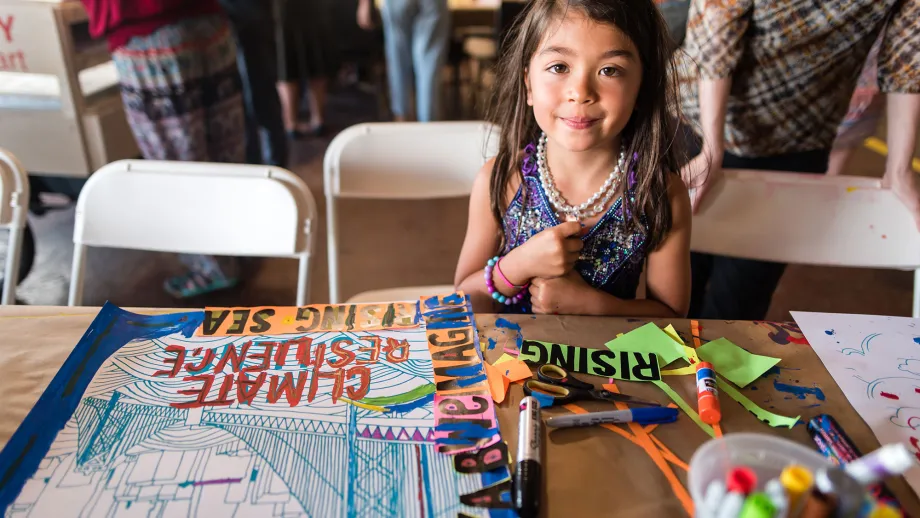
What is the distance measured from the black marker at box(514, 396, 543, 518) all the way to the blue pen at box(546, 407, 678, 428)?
0.9 inches

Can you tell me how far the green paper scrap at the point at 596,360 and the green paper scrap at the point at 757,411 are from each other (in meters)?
0.07

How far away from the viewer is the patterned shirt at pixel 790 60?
3.21ft

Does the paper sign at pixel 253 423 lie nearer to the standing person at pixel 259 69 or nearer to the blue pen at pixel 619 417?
the blue pen at pixel 619 417

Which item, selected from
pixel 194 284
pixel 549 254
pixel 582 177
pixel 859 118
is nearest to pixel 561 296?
pixel 549 254

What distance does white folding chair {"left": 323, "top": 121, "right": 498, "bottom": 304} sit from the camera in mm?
1083

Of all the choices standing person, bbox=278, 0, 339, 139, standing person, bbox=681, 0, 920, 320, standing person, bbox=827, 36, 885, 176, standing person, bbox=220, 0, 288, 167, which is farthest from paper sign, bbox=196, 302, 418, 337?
standing person, bbox=278, 0, 339, 139

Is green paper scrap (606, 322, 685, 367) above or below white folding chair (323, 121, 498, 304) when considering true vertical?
below

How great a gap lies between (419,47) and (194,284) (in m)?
1.58

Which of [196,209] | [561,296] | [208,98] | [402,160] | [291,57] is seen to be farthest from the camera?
[291,57]

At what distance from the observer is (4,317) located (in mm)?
695

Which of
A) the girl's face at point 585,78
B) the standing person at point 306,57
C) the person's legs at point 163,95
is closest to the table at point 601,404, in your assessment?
the girl's face at point 585,78

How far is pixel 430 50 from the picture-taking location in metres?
2.86

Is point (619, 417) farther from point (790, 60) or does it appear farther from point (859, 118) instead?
point (859, 118)

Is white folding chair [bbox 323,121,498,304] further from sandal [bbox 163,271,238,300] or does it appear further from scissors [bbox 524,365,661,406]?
sandal [bbox 163,271,238,300]
